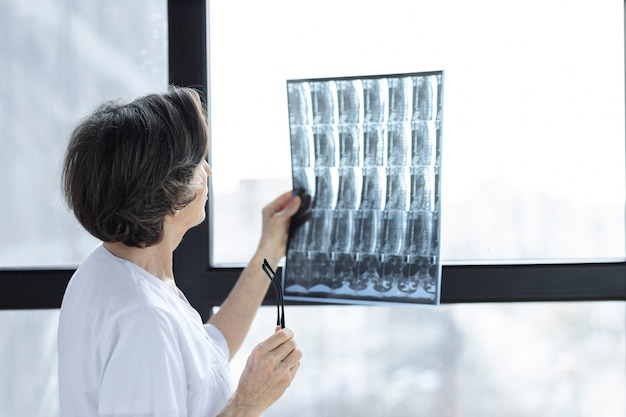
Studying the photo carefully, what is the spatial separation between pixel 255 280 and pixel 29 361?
1.87ft

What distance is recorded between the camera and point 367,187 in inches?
→ 47.0

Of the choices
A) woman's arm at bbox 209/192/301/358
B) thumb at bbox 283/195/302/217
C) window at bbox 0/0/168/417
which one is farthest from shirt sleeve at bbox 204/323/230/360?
window at bbox 0/0/168/417

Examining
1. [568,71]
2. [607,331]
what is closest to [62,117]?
[568,71]

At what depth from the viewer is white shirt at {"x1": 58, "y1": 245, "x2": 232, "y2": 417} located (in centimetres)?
83

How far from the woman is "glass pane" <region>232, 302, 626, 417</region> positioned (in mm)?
400

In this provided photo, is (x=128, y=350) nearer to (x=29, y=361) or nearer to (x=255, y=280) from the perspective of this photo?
(x=255, y=280)

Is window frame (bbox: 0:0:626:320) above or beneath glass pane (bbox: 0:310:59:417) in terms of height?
above

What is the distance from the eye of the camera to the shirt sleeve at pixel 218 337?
114 centimetres

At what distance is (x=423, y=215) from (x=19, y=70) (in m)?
0.90

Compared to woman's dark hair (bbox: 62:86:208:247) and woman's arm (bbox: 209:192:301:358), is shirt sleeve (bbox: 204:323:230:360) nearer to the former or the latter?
woman's arm (bbox: 209:192:301:358)

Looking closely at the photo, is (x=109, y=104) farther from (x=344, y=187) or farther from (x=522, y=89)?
(x=522, y=89)

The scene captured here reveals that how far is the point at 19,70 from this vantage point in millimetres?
1348

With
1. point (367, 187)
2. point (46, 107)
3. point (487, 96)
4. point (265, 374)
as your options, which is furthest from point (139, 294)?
point (487, 96)

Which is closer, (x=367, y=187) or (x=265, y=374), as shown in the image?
(x=265, y=374)
